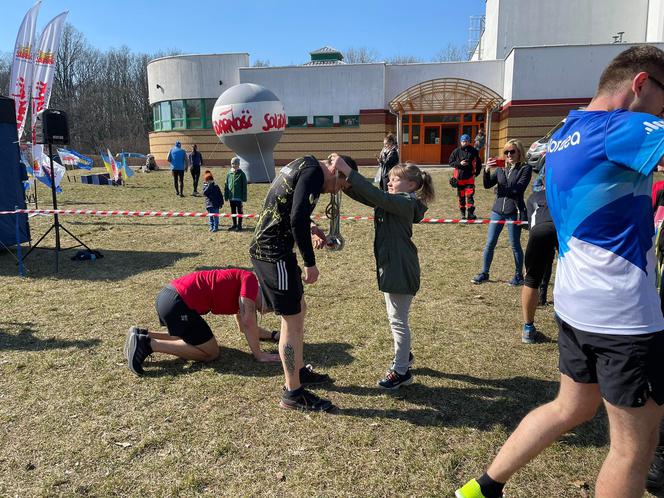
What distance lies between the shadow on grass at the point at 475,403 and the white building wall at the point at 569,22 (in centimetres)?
2606

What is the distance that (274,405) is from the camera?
356cm

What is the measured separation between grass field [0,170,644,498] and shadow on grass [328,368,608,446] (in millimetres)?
14

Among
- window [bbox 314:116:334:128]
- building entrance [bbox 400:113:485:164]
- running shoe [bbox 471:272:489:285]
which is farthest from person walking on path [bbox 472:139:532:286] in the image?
window [bbox 314:116:334:128]

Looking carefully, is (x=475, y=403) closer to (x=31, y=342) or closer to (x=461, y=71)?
(x=31, y=342)

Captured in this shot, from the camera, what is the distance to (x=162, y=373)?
13.5 ft

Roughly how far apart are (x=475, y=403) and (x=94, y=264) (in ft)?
21.6

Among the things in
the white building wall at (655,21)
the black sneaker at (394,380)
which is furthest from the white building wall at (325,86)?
the black sneaker at (394,380)

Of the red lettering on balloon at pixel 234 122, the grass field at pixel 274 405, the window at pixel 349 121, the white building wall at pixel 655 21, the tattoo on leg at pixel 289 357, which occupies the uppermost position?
the white building wall at pixel 655 21

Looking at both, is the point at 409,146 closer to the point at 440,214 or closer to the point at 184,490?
the point at 440,214

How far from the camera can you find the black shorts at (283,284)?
10.7 feet

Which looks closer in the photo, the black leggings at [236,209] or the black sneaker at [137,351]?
the black sneaker at [137,351]

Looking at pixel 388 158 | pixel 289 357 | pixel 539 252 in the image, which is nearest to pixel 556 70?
pixel 388 158

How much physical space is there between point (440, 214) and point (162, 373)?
9.11 m

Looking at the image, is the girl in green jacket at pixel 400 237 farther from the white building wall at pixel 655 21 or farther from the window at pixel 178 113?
the window at pixel 178 113
